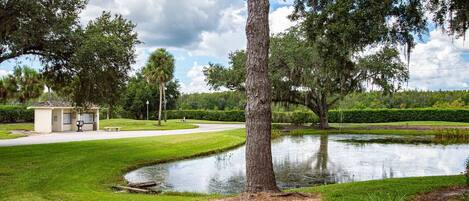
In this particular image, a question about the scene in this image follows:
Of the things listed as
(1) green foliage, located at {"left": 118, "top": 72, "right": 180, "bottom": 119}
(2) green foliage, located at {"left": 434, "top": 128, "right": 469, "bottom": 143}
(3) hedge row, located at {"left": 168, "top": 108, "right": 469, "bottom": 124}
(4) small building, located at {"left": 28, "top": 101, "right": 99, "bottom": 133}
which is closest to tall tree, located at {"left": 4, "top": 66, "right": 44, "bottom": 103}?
(4) small building, located at {"left": 28, "top": 101, "right": 99, "bottom": 133}

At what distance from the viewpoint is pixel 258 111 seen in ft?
27.5

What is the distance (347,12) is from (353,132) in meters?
27.8

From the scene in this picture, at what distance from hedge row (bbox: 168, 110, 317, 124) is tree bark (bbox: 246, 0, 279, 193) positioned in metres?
45.9

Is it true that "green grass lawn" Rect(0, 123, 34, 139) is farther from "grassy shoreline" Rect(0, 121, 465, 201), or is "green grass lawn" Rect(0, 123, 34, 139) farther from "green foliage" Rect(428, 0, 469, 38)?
"green foliage" Rect(428, 0, 469, 38)

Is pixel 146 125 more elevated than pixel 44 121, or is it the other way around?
pixel 44 121

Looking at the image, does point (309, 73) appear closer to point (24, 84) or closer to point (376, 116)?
point (376, 116)

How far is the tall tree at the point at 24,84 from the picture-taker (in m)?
51.0

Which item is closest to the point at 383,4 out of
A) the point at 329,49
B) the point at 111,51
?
the point at 329,49

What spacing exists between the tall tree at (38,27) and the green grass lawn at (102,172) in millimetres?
4367

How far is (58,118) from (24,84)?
1520 cm

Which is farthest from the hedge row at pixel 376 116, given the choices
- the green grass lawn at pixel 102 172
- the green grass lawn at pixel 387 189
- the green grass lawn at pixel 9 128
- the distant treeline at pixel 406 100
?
the green grass lawn at pixel 387 189

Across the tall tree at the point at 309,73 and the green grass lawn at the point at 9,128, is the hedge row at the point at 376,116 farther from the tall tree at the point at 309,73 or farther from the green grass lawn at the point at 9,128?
the green grass lawn at the point at 9,128

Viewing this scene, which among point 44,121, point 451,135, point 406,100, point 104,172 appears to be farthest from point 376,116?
point 104,172

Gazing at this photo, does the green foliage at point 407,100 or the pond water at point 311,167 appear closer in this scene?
the pond water at point 311,167
